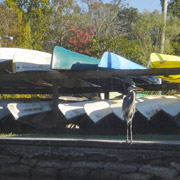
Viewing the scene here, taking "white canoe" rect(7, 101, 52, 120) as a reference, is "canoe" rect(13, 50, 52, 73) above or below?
above

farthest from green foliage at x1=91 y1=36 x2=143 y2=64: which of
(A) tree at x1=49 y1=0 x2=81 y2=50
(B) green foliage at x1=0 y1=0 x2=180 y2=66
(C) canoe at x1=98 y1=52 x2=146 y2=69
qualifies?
(C) canoe at x1=98 y1=52 x2=146 y2=69

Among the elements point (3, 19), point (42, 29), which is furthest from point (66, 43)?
point (3, 19)

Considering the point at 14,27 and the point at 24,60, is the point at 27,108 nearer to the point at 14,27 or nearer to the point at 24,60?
the point at 24,60

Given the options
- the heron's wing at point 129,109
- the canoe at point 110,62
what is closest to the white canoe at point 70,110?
the canoe at point 110,62

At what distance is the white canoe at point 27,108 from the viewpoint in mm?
12414

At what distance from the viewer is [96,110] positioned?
12523 millimetres

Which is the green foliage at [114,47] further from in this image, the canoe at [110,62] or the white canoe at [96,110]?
the white canoe at [96,110]

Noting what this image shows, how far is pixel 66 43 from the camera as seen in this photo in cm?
3372

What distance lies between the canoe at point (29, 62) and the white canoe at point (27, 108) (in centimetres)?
122

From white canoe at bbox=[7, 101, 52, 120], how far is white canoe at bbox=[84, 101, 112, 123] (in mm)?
1573

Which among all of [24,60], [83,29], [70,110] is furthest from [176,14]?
[24,60]

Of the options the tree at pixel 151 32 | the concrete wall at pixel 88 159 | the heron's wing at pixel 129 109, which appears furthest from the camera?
the tree at pixel 151 32

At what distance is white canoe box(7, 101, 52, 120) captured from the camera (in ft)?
40.7

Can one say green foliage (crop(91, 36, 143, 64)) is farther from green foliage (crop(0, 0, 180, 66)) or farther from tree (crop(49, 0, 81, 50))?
tree (crop(49, 0, 81, 50))
